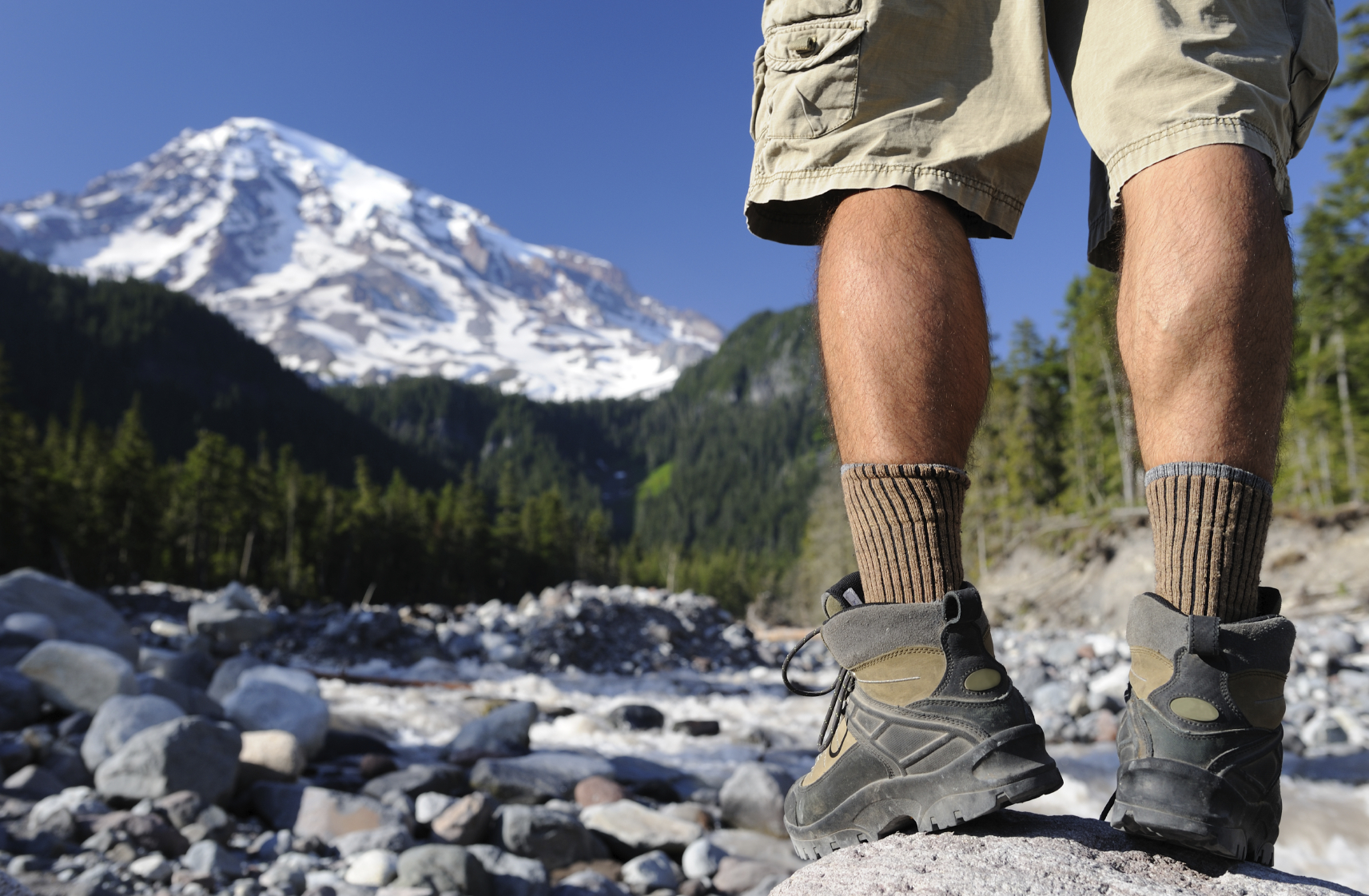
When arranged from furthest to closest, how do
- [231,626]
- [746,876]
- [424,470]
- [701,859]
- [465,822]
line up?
[424,470] → [231,626] → [465,822] → [701,859] → [746,876]

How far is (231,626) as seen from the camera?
48.1ft

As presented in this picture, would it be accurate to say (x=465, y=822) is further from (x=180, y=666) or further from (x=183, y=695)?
(x=180, y=666)

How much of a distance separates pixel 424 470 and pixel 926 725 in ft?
430

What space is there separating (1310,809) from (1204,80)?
5.06 m

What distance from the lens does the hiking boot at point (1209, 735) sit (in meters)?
1.25

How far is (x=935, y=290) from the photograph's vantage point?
1.38 metres

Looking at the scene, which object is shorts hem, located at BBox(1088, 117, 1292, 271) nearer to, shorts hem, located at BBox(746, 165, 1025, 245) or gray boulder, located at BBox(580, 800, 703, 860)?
shorts hem, located at BBox(746, 165, 1025, 245)

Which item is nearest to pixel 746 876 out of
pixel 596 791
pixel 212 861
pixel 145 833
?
pixel 596 791

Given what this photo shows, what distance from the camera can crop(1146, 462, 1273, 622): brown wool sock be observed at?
1263mm

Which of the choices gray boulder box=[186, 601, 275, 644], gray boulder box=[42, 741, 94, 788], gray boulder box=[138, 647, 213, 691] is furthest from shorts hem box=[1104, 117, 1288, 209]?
gray boulder box=[186, 601, 275, 644]

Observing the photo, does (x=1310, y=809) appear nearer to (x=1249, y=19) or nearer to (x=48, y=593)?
(x=1249, y=19)

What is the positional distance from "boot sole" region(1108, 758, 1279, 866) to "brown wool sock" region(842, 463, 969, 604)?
409mm

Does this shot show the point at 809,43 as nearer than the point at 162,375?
Yes

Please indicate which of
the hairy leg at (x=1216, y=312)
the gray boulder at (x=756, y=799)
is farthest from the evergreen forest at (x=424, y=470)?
the gray boulder at (x=756, y=799)
